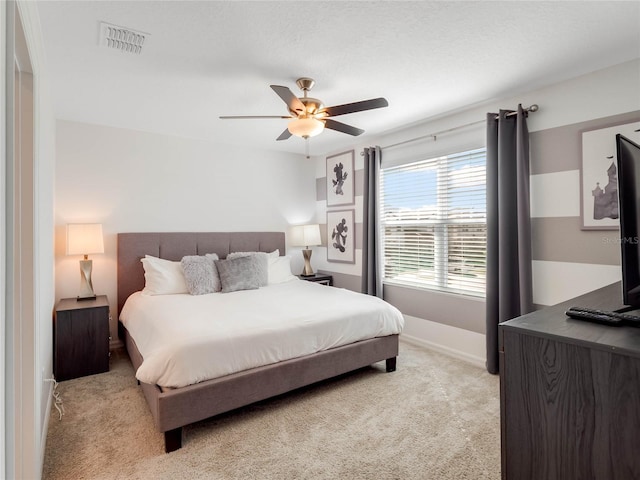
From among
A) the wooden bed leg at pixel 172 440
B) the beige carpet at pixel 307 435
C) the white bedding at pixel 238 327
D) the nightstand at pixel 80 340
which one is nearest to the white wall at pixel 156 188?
the nightstand at pixel 80 340

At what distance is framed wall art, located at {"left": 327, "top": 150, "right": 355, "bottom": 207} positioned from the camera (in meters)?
4.70

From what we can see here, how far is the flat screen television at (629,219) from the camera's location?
1.16m

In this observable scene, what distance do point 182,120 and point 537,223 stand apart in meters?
3.56

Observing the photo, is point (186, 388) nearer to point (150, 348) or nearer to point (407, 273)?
point (150, 348)

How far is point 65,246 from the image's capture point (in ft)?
11.4

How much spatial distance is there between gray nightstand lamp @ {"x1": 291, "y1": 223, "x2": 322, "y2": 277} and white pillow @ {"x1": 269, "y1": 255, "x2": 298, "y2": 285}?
45 cm

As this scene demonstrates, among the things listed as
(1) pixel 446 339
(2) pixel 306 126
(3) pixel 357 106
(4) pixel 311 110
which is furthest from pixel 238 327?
(1) pixel 446 339

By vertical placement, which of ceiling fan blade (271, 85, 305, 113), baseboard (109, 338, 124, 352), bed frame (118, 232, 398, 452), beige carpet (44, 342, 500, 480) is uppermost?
ceiling fan blade (271, 85, 305, 113)

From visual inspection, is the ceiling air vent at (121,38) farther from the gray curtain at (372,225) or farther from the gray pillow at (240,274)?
the gray curtain at (372,225)

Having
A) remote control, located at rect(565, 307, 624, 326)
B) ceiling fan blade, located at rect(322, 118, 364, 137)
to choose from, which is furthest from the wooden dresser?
ceiling fan blade, located at rect(322, 118, 364, 137)

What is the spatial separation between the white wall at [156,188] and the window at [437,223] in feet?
5.37

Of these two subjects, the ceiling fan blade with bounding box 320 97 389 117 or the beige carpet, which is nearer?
the beige carpet

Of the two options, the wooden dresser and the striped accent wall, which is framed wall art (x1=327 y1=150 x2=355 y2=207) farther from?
the wooden dresser

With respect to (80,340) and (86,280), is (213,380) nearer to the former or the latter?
(80,340)
